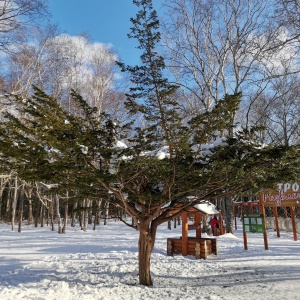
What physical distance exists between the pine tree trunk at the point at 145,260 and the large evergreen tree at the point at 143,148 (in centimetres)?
118

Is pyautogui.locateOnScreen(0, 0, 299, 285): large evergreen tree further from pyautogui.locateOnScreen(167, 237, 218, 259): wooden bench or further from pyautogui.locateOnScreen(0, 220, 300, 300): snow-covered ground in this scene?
pyautogui.locateOnScreen(167, 237, 218, 259): wooden bench

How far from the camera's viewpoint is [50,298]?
17.2ft

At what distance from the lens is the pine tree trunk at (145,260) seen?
6344mm

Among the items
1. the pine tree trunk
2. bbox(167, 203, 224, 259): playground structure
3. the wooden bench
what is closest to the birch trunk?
the pine tree trunk

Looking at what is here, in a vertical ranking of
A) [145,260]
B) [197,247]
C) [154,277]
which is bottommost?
[154,277]

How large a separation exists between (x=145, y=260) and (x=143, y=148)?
2.94m

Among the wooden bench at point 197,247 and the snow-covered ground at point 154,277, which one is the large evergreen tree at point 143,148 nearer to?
the snow-covered ground at point 154,277

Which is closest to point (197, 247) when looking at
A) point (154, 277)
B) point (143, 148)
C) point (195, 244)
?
point (195, 244)

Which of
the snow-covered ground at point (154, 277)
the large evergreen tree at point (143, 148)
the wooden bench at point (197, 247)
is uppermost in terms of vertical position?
the large evergreen tree at point (143, 148)

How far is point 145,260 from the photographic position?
251 inches

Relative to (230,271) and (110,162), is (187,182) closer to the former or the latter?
(110,162)

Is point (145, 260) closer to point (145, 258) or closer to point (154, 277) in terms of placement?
point (145, 258)

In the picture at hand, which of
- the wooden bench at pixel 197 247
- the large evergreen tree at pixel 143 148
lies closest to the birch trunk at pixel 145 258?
the large evergreen tree at pixel 143 148

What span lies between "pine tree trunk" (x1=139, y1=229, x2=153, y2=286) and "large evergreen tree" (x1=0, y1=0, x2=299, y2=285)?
46.5 inches
